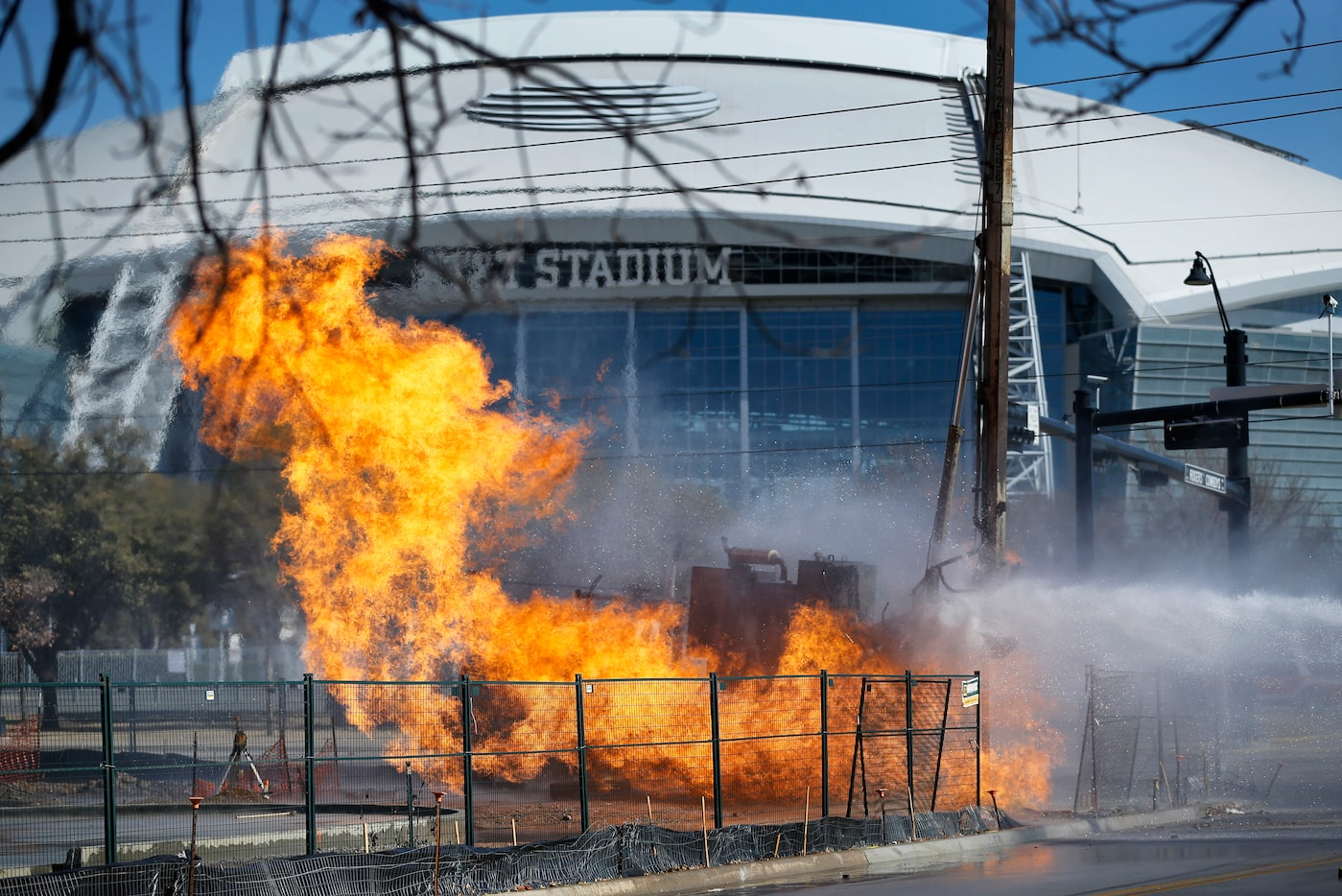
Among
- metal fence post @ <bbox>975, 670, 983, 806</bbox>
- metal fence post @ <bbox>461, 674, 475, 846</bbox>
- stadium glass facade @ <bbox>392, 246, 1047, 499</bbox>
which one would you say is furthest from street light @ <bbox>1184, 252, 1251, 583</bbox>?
stadium glass facade @ <bbox>392, 246, 1047, 499</bbox>

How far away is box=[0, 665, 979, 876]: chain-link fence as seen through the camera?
54.5 ft

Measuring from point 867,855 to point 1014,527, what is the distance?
137ft

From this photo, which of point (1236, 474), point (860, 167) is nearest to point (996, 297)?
point (1236, 474)

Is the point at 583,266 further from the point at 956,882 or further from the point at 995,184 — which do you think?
the point at 956,882

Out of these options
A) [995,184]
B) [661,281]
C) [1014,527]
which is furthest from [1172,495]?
[995,184]

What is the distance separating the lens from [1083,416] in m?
26.8

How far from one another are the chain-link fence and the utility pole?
7.68 ft

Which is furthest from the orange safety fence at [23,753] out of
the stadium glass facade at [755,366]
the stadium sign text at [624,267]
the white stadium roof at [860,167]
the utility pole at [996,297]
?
the stadium sign text at [624,267]

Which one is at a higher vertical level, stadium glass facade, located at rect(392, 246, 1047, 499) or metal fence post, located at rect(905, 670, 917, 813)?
stadium glass facade, located at rect(392, 246, 1047, 499)

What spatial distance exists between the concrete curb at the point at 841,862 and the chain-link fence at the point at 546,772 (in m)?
0.65

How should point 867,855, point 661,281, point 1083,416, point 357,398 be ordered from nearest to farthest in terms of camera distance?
point 867,855, point 357,398, point 1083,416, point 661,281

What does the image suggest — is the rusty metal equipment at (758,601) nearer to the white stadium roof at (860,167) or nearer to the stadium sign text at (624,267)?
the white stadium roof at (860,167)

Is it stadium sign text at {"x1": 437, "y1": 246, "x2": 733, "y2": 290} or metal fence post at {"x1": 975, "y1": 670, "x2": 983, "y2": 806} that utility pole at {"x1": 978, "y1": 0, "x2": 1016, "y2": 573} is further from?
stadium sign text at {"x1": 437, "y1": 246, "x2": 733, "y2": 290}

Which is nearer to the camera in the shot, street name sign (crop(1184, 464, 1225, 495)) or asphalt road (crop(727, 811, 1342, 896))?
asphalt road (crop(727, 811, 1342, 896))
